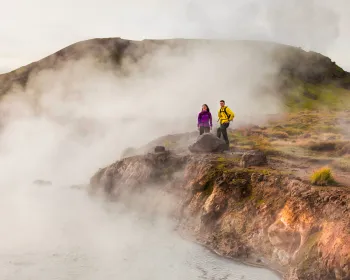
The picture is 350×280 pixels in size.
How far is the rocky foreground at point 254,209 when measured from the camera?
12.2 m

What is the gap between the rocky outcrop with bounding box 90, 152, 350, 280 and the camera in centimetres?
1218

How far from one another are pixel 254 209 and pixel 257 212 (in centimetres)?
22

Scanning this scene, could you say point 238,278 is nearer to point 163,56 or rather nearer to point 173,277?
point 173,277

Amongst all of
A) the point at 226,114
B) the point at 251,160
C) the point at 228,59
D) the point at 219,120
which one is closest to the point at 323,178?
the point at 251,160

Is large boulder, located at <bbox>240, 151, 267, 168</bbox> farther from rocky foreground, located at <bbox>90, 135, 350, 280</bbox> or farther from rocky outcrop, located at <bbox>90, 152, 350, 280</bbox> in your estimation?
rocky outcrop, located at <bbox>90, 152, 350, 280</bbox>

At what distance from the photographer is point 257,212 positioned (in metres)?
15.7

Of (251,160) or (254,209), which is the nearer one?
(254,209)

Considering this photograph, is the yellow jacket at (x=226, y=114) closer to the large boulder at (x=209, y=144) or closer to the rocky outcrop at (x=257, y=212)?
the large boulder at (x=209, y=144)

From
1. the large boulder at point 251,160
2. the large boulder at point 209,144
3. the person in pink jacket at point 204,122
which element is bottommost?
the large boulder at point 251,160

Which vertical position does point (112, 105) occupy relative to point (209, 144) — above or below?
above

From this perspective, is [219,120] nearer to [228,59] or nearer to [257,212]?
[257,212]

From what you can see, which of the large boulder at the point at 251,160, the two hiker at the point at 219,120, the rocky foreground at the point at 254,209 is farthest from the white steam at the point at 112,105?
the large boulder at the point at 251,160

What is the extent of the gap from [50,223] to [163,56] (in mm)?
51821

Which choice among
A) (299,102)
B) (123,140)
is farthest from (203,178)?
(299,102)
